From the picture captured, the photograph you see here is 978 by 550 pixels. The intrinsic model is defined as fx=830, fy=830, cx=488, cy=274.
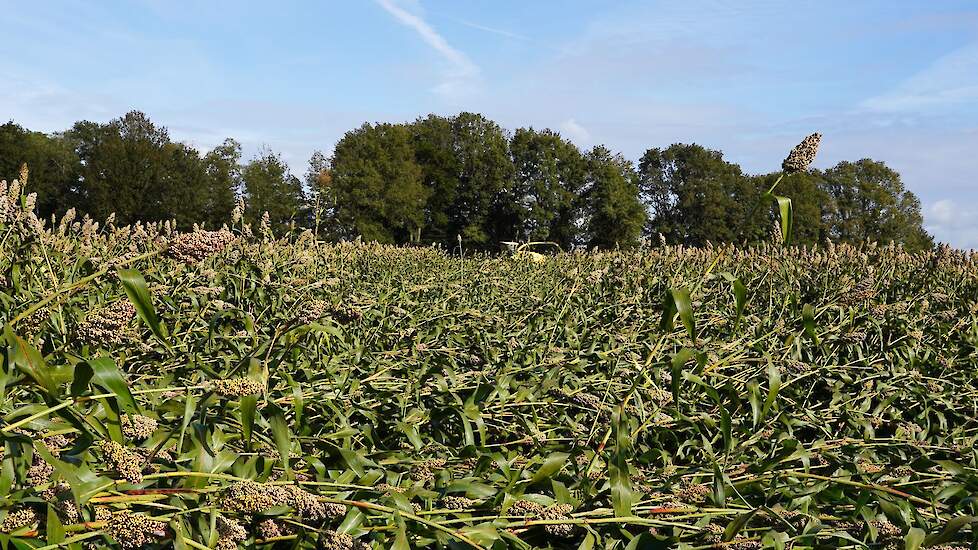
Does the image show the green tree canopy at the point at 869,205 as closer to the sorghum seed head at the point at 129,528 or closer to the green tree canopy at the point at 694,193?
the green tree canopy at the point at 694,193

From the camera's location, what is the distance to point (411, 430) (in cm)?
207

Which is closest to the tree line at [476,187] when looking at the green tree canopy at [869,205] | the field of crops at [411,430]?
the green tree canopy at [869,205]

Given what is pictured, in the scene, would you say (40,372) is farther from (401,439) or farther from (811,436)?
(811,436)

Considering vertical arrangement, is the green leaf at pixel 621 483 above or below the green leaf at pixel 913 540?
above

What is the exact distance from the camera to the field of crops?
4.78ft

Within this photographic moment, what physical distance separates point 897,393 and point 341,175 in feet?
172

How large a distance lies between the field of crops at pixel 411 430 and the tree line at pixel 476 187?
157 ft

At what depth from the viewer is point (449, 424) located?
2.37 metres

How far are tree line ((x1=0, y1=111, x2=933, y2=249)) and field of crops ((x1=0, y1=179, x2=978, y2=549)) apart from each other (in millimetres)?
47882

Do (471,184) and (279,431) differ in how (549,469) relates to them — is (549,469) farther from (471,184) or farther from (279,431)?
(471,184)

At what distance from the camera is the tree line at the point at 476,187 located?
52312 mm

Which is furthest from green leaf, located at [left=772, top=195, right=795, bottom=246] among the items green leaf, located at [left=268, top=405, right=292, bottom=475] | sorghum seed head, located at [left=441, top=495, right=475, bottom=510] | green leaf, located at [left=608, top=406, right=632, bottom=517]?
green leaf, located at [left=268, top=405, right=292, bottom=475]

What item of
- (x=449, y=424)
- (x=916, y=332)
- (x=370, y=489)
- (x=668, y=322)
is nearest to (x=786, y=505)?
(x=668, y=322)

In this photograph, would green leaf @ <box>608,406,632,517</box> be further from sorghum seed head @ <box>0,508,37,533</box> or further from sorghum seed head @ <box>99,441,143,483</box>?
sorghum seed head @ <box>0,508,37,533</box>
